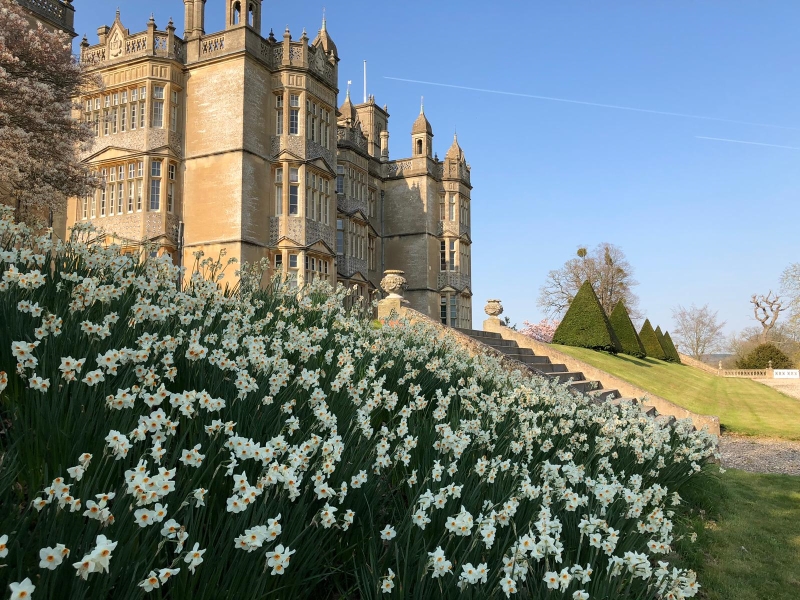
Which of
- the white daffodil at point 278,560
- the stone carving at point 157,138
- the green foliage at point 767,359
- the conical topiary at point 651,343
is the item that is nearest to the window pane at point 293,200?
the stone carving at point 157,138

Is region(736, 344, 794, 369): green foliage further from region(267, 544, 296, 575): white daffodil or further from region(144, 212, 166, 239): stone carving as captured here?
region(267, 544, 296, 575): white daffodil

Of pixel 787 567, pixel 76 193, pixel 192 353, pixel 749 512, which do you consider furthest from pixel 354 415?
pixel 76 193

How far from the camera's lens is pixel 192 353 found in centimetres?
327

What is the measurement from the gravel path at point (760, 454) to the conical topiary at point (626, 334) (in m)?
15.5

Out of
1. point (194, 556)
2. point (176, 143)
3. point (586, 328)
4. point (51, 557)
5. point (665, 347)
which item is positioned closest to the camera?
point (51, 557)

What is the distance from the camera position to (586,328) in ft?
78.7

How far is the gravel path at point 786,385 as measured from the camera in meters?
28.3

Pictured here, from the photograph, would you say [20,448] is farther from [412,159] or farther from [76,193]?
[412,159]

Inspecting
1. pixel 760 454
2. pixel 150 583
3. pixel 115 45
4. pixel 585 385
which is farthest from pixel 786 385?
pixel 115 45

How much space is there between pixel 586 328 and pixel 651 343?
44.8ft

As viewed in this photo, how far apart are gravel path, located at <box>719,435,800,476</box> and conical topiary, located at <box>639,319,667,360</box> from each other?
22.6 metres

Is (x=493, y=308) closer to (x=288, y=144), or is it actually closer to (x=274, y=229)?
(x=274, y=229)

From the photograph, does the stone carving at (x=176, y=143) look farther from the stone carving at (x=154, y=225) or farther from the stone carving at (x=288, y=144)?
the stone carving at (x=288, y=144)

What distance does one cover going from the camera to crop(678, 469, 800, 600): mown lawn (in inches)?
163
